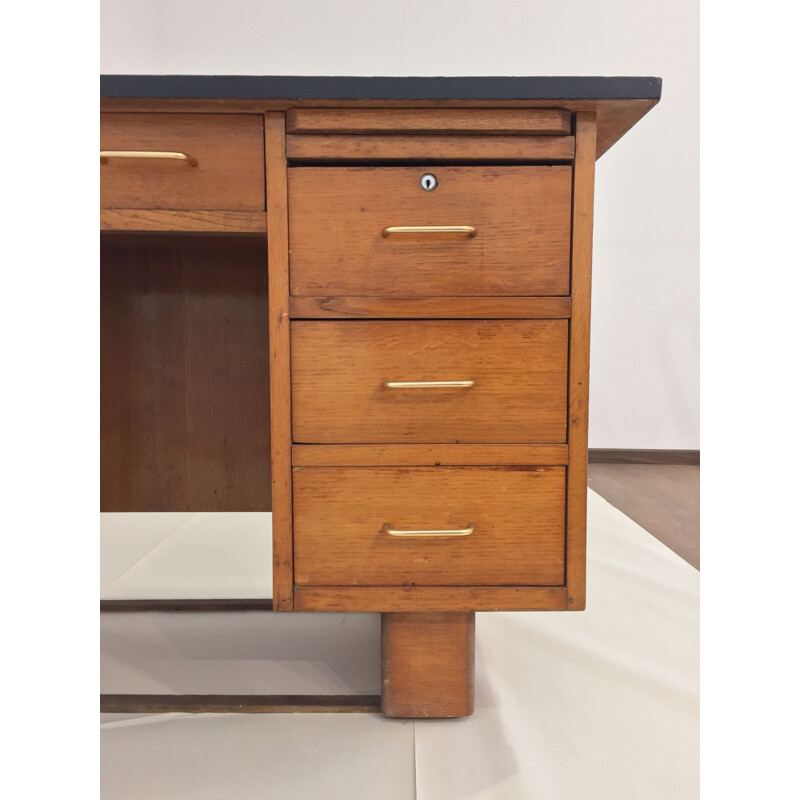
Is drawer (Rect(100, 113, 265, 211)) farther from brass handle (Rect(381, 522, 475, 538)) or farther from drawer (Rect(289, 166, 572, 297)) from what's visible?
brass handle (Rect(381, 522, 475, 538))

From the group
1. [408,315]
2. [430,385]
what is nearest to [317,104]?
[408,315]

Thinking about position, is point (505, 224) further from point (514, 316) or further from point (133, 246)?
point (133, 246)

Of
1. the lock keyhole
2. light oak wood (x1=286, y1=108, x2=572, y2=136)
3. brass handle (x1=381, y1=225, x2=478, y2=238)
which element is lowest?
brass handle (x1=381, y1=225, x2=478, y2=238)

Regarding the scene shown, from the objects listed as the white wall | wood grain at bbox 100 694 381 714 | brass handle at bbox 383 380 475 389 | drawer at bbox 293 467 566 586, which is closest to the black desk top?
brass handle at bbox 383 380 475 389

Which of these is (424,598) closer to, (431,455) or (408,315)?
(431,455)

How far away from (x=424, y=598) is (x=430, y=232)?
0.52 meters

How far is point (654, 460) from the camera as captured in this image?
307cm

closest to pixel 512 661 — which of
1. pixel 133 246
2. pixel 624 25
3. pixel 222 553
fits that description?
pixel 222 553

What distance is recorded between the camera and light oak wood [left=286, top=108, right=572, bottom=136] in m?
0.94

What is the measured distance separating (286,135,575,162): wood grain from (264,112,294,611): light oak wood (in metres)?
0.03

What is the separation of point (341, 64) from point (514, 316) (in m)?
2.44

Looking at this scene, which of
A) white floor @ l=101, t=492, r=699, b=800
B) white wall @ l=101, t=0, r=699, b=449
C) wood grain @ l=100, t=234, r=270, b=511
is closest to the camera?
white floor @ l=101, t=492, r=699, b=800

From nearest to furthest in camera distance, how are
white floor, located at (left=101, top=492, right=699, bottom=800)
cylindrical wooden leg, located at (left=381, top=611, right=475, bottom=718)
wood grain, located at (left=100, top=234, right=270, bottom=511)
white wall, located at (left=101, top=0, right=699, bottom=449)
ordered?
white floor, located at (left=101, top=492, right=699, bottom=800)
cylindrical wooden leg, located at (left=381, top=611, right=475, bottom=718)
wood grain, located at (left=100, top=234, right=270, bottom=511)
white wall, located at (left=101, top=0, right=699, bottom=449)

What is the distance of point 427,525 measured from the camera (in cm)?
97
